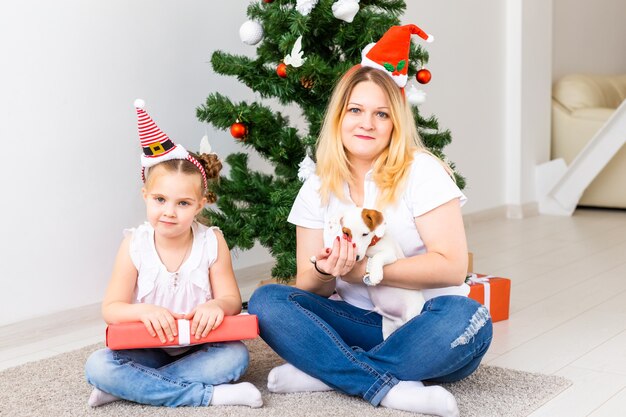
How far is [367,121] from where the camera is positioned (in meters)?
1.82

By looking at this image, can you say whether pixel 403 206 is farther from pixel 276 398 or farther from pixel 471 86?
pixel 471 86

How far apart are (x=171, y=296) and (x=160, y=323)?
0.16 meters

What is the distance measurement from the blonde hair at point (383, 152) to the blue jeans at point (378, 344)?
25cm

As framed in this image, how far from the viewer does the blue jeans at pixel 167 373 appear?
5.67ft

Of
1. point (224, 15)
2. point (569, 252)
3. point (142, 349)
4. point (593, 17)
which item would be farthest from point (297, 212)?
point (593, 17)

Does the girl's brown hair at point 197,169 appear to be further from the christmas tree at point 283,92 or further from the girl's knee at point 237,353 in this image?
the christmas tree at point 283,92

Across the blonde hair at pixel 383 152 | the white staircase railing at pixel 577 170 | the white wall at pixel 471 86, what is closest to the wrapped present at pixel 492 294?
the blonde hair at pixel 383 152

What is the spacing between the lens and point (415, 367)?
171 centimetres

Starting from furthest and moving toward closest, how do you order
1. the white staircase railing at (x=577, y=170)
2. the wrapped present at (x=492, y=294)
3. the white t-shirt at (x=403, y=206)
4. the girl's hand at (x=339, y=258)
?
the white staircase railing at (x=577, y=170), the wrapped present at (x=492, y=294), the white t-shirt at (x=403, y=206), the girl's hand at (x=339, y=258)

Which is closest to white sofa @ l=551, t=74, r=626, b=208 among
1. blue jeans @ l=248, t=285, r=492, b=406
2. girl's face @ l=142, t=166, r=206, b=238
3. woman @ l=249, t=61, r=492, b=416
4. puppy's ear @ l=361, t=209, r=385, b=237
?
woman @ l=249, t=61, r=492, b=416

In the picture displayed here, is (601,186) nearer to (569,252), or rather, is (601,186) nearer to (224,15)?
(569,252)

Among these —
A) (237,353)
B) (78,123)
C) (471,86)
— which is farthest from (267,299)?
(471,86)

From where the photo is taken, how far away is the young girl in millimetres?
1730

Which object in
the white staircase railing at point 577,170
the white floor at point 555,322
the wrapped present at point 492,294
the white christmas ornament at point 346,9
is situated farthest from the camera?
the white staircase railing at point 577,170
